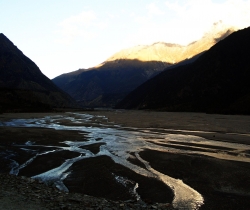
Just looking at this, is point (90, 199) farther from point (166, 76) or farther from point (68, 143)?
point (166, 76)

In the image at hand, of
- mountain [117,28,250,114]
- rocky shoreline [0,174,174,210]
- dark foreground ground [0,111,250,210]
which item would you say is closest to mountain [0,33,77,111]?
mountain [117,28,250,114]

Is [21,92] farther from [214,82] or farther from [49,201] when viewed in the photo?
[49,201]

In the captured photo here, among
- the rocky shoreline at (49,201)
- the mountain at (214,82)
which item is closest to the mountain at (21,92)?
the mountain at (214,82)

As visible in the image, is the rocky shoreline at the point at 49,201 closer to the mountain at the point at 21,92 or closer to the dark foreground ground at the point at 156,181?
the dark foreground ground at the point at 156,181

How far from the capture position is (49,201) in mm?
8930

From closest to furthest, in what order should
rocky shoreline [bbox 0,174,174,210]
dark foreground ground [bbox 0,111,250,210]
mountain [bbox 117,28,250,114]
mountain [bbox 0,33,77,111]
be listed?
rocky shoreline [bbox 0,174,174,210], dark foreground ground [bbox 0,111,250,210], mountain [bbox 117,28,250,114], mountain [bbox 0,33,77,111]

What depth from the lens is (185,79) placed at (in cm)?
13338

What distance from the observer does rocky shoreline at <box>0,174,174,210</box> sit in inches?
331

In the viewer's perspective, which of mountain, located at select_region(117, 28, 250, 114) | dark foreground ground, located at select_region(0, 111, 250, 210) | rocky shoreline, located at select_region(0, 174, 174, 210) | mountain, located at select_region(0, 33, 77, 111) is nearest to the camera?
rocky shoreline, located at select_region(0, 174, 174, 210)

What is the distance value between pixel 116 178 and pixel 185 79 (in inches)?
4943

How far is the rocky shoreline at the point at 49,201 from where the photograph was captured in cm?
841

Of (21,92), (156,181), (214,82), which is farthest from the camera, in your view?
(21,92)

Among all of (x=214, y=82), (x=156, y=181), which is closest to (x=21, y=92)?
(x=214, y=82)

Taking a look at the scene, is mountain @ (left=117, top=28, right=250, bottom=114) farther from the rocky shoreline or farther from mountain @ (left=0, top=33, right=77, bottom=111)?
the rocky shoreline
